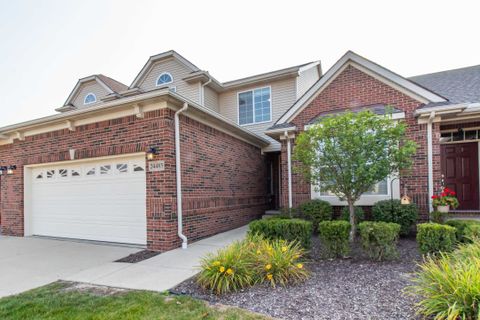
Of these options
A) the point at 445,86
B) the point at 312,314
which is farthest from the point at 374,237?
the point at 445,86

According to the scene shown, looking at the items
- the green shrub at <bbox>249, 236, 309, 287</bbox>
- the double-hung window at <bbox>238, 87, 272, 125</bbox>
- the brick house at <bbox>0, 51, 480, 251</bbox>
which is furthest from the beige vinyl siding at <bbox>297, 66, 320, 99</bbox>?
the green shrub at <bbox>249, 236, 309, 287</bbox>

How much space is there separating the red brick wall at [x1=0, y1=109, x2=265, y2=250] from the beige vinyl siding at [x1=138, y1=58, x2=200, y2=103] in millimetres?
4143

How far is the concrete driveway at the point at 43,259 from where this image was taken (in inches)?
189

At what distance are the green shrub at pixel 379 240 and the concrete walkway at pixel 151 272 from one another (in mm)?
3205

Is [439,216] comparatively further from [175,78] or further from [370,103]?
[175,78]

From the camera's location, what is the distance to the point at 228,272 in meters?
4.04

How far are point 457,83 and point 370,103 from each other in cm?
370

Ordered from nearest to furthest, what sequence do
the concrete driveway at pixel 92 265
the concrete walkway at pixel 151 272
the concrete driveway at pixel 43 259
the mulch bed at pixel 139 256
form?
the concrete walkway at pixel 151 272
the concrete driveway at pixel 92 265
the concrete driveway at pixel 43 259
the mulch bed at pixel 139 256

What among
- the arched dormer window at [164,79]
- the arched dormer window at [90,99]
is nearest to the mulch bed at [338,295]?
the arched dormer window at [164,79]

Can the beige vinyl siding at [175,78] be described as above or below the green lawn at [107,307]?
above

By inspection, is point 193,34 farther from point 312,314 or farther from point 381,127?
point 312,314

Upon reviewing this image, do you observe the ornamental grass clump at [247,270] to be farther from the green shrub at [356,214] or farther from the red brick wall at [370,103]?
the red brick wall at [370,103]

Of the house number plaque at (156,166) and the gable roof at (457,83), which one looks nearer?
the house number plaque at (156,166)

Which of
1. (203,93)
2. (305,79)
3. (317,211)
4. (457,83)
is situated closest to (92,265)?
(317,211)
